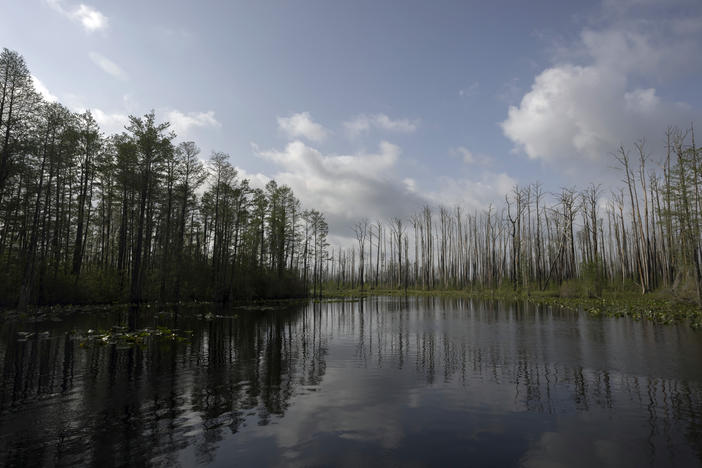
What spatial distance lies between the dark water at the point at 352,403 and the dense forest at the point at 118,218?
13189 millimetres

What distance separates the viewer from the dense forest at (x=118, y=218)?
2170cm

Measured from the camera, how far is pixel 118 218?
3800 centimetres

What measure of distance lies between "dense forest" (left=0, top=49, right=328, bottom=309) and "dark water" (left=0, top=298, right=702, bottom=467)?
519 inches

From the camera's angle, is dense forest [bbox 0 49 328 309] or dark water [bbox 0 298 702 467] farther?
dense forest [bbox 0 49 328 309]

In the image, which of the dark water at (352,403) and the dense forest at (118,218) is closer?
the dark water at (352,403)

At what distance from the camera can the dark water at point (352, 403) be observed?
16.9 ft

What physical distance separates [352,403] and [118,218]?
40.6 metres

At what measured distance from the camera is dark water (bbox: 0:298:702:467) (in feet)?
16.9

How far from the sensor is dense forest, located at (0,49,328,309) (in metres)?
21.7

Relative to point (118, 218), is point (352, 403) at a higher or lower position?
lower

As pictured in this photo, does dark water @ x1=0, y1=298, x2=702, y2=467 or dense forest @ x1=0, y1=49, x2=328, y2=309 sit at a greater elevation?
dense forest @ x1=0, y1=49, x2=328, y2=309

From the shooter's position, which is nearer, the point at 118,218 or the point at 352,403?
the point at 352,403

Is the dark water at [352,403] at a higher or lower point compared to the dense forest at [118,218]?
lower

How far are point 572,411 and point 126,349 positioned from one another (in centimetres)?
1402
